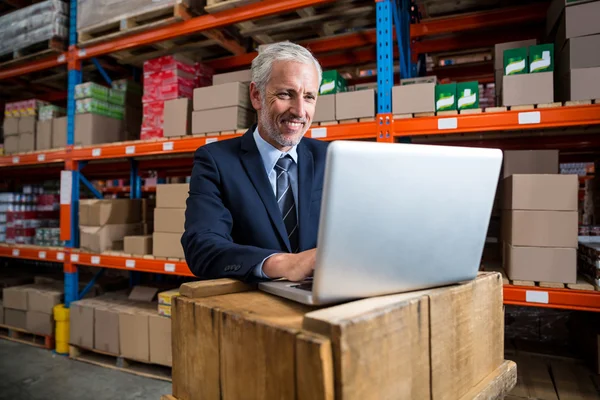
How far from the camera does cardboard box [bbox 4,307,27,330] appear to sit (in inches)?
157

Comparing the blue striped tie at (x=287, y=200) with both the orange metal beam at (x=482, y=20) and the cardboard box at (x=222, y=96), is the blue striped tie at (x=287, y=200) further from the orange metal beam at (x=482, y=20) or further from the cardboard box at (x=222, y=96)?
the orange metal beam at (x=482, y=20)

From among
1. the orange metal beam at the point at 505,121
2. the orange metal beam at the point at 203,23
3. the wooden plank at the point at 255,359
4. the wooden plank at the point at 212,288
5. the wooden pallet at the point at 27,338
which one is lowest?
the wooden pallet at the point at 27,338

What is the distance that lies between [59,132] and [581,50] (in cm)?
414

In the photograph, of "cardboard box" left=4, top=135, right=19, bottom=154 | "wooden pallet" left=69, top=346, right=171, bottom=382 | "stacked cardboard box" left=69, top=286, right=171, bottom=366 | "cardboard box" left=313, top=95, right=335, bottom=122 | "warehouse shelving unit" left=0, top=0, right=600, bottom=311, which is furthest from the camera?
"cardboard box" left=4, top=135, right=19, bottom=154

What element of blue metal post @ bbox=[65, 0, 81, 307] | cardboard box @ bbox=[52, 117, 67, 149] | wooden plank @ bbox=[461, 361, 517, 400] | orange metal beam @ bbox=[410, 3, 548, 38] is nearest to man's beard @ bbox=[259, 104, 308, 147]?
wooden plank @ bbox=[461, 361, 517, 400]

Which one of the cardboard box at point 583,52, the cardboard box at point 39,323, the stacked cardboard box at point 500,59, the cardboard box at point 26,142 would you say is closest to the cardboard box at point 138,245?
the cardboard box at point 39,323

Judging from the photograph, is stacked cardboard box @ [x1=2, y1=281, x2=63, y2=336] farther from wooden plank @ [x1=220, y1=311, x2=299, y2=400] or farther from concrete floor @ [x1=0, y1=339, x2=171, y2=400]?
wooden plank @ [x1=220, y1=311, x2=299, y2=400]

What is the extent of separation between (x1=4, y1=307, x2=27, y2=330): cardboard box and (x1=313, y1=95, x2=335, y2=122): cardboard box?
358 cm

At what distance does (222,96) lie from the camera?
2.93m

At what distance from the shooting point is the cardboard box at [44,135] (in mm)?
3871

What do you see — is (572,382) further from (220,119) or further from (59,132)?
(59,132)

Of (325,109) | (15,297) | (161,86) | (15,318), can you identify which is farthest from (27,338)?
(325,109)

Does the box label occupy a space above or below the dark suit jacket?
below

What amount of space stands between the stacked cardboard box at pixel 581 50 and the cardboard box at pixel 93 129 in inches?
139
